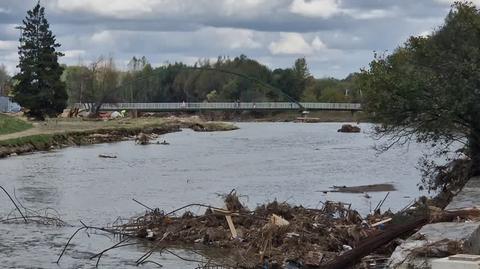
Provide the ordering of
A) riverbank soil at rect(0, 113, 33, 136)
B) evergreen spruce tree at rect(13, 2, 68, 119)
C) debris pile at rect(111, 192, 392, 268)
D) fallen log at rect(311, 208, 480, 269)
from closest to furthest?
fallen log at rect(311, 208, 480, 269)
debris pile at rect(111, 192, 392, 268)
riverbank soil at rect(0, 113, 33, 136)
evergreen spruce tree at rect(13, 2, 68, 119)

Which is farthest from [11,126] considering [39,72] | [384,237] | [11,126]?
[384,237]

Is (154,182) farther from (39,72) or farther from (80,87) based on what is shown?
(80,87)

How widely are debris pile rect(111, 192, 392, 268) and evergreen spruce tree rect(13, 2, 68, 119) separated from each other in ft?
218

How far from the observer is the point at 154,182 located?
40438 mm

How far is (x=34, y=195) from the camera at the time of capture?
3425 cm

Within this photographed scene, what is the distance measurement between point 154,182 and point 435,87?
64.4 feet

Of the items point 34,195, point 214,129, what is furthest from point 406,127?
point 214,129

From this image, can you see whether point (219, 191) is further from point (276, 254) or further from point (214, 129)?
point (214, 129)

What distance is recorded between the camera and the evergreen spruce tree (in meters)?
87.3

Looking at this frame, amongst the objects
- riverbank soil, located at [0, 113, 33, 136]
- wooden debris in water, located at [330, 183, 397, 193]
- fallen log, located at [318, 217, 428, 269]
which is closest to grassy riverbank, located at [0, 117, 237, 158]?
riverbank soil, located at [0, 113, 33, 136]

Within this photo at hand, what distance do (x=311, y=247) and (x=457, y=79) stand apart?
8.52 m

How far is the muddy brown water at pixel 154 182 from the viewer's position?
847 inches

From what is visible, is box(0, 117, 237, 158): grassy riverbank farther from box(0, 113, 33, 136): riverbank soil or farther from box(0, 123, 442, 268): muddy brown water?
box(0, 123, 442, 268): muddy brown water

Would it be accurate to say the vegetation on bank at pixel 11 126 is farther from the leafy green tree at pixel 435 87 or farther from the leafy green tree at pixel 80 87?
the leafy green tree at pixel 80 87
